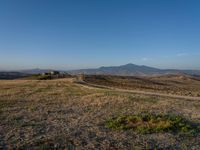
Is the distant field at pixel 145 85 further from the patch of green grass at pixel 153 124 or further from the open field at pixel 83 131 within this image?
the patch of green grass at pixel 153 124

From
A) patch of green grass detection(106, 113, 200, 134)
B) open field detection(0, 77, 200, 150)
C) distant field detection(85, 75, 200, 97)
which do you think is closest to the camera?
Answer: open field detection(0, 77, 200, 150)

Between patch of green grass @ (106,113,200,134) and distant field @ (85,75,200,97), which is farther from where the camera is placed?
distant field @ (85,75,200,97)

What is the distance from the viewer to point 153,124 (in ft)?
41.8

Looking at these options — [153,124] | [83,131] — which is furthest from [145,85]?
[83,131]

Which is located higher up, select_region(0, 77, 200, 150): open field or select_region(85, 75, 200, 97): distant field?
select_region(0, 77, 200, 150): open field

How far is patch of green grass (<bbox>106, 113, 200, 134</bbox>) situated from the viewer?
1197 cm

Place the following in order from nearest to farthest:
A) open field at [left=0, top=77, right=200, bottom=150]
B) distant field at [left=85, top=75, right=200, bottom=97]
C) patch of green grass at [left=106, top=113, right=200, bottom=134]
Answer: open field at [left=0, top=77, right=200, bottom=150], patch of green grass at [left=106, top=113, right=200, bottom=134], distant field at [left=85, top=75, right=200, bottom=97]

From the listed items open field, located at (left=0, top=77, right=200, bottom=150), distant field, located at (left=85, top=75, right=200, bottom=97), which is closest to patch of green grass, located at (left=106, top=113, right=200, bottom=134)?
open field, located at (left=0, top=77, right=200, bottom=150)

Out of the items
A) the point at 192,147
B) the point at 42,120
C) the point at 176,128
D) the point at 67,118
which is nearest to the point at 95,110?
the point at 67,118

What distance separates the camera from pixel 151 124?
12.8 m

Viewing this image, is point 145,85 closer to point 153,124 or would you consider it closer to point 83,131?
point 153,124

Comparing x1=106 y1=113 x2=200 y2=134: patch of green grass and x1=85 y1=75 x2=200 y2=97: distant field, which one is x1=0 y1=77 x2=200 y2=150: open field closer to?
x1=106 y1=113 x2=200 y2=134: patch of green grass

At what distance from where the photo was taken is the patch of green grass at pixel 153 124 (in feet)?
39.3

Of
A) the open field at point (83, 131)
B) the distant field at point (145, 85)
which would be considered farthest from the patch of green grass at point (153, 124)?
the distant field at point (145, 85)
